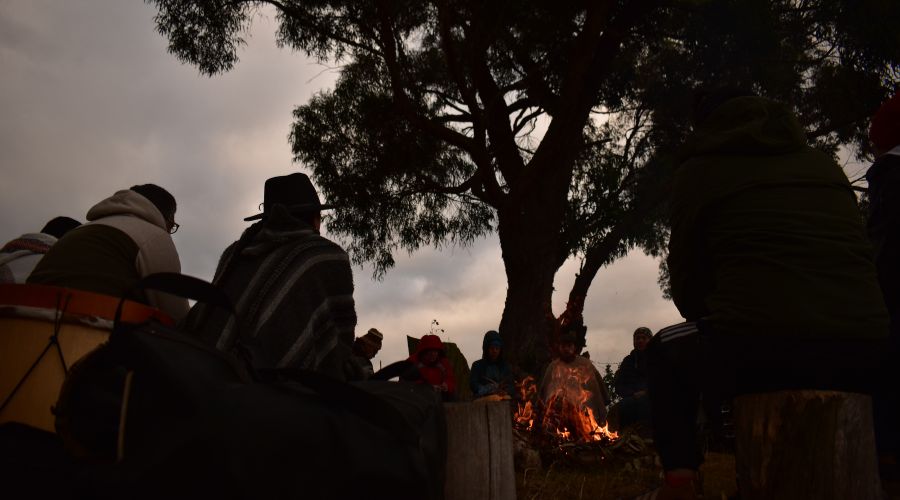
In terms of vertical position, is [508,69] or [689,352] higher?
[508,69]

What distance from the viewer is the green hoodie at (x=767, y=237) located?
2.68m

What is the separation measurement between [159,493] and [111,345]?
363mm

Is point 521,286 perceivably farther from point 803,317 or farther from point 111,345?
point 111,345

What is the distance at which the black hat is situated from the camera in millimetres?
3629

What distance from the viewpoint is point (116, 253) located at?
11.0ft

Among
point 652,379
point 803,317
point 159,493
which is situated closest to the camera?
point 159,493

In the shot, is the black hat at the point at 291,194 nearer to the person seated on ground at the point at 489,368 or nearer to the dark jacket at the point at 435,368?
the dark jacket at the point at 435,368

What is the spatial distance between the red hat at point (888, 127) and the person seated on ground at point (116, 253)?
329cm

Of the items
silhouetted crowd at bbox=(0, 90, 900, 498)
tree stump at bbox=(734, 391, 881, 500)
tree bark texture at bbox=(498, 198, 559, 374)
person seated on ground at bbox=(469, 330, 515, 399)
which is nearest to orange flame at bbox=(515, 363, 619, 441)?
person seated on ground at bbox=(469, 330, 515, 399)

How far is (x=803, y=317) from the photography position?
2643 millimetres

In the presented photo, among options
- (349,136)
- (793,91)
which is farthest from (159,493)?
(793,91)

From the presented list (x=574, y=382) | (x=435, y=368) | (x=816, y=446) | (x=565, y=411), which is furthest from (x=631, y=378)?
(x=816, y=446)

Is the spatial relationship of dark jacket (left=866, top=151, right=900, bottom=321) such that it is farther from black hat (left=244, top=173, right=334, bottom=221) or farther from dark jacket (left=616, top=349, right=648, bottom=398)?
dark jacket (left=616, top=349, right=648, bottom=398)

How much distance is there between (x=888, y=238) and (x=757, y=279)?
3.53 ft
